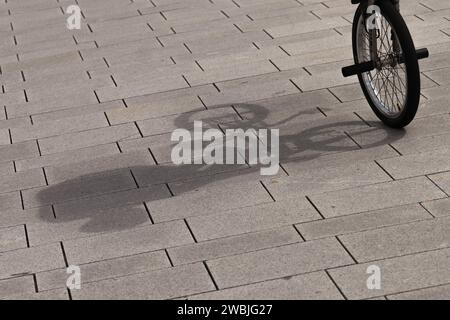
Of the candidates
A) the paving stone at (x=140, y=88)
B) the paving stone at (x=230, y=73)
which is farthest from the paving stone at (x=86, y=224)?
the paving stone at (x=230, y=73)

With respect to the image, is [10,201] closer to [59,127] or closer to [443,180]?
[59,127]

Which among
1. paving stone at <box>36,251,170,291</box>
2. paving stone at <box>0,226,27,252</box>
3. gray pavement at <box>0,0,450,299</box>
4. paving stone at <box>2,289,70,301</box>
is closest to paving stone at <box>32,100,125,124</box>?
gray pavement at <box>0,0,450,299</box>

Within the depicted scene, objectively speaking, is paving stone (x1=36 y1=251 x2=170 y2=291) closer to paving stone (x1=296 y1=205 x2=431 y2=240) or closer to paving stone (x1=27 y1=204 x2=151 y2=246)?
paving stone (x1=27 y1=204 x2=151 y2=246)

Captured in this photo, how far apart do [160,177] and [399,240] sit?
200 cm

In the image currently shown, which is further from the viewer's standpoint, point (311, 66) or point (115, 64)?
point (115, 64)

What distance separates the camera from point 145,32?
1138cm

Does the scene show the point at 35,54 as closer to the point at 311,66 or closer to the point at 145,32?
the point at 145,32

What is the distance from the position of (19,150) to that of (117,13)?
4.35m

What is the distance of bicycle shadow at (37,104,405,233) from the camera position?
6953mm

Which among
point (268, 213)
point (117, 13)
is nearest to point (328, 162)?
point (268, 213)

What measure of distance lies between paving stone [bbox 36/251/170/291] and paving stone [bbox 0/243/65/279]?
0.10 metres

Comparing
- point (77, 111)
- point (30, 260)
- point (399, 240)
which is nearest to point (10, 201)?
point (30, 260)

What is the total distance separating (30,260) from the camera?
6398 millimetres

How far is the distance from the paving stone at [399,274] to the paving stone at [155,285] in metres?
0.74
